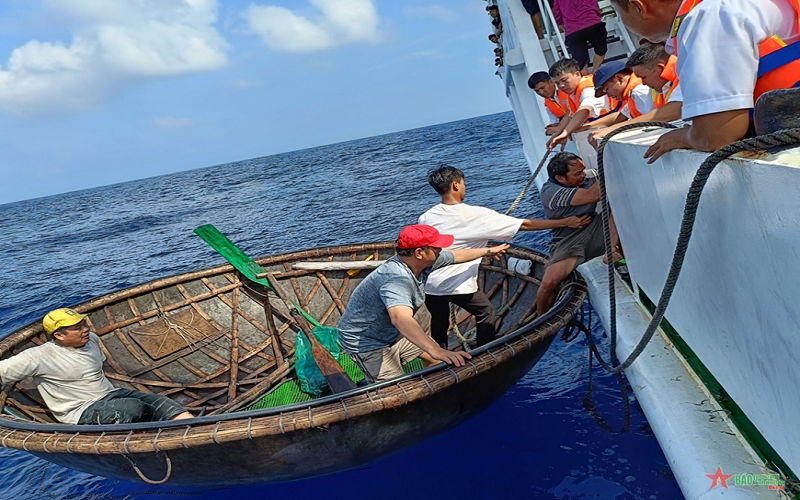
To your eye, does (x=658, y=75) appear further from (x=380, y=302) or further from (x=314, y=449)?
(x=314, y=449)

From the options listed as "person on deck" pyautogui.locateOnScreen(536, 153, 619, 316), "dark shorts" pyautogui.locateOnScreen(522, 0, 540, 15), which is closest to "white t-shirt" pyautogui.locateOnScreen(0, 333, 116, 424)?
"person on deck" pyautogui.locateOnScreen(536, 153, 619, 316)

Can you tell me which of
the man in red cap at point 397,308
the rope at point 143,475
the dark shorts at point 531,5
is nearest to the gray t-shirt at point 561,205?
the man in red cap at point 397,308

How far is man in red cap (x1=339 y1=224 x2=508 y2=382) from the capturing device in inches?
124

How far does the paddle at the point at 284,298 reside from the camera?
13.9 ft

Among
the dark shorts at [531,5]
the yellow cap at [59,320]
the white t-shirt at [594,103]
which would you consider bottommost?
the yellow cap at [59,320]

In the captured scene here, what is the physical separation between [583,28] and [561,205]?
3414 millimetres

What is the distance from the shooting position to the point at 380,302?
3.50m

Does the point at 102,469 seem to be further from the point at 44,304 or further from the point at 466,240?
the point at 44,304

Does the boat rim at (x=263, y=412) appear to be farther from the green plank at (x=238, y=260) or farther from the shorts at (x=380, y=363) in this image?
the green plank at (x=238, y=260)

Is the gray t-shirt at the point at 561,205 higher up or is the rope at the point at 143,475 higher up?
the gray t-shirt at the point at 561,205

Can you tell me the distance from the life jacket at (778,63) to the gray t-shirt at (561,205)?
7.89 feet

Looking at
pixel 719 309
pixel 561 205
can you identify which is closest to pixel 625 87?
pixel 561 205

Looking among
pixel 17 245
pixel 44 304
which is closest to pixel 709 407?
pixel 44 304

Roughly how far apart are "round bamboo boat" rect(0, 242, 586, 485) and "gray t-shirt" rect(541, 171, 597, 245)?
14.8 inches
